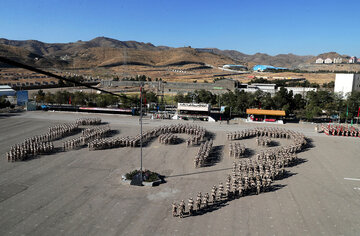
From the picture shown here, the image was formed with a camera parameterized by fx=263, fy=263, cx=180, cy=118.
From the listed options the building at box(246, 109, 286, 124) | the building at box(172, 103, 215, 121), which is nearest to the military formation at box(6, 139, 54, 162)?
the building at box(172, 103, 215, 121)

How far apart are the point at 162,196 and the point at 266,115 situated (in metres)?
26.0

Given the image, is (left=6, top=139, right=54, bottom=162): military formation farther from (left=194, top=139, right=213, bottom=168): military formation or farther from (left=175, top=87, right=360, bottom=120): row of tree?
(left=175, top=87, right=360, bottom=120): row of tree

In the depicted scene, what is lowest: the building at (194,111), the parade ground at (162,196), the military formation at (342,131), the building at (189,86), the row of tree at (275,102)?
the parade ground at (162,196)

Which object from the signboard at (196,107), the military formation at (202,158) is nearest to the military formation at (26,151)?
the military formation at (202,158)

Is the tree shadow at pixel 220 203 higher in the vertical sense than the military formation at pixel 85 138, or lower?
lower

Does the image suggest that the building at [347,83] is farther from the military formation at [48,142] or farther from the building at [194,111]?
the military formation at [48,142]

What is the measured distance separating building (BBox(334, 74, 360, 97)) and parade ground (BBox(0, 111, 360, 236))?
35.9 m

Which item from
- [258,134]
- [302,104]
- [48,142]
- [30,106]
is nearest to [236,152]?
[258,134]

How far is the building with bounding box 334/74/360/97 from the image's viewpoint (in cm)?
5456

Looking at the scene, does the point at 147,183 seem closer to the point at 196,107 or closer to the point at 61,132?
the point at 61,132

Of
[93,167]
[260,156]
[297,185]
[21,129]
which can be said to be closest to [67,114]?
[21,129]

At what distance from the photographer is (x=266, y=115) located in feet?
122

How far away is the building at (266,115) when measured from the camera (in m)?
36.2

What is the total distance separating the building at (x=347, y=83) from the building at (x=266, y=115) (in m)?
26.6
